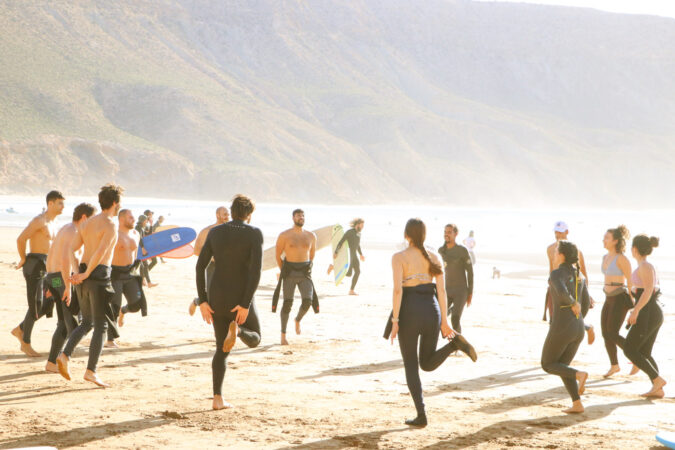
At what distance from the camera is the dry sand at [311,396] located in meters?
6.23

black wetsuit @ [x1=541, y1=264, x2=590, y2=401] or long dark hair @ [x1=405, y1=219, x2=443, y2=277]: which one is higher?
long dark hair @ [x1=405, y1=219, x2=443, y2=277]

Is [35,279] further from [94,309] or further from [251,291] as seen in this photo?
[251,291]

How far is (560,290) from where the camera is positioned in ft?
22.5

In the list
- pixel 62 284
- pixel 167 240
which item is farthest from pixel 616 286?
pixel 167 240

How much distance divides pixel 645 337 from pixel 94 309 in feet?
17.4

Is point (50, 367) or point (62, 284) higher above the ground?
point (62, 284)

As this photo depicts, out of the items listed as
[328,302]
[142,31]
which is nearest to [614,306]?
[328,302]

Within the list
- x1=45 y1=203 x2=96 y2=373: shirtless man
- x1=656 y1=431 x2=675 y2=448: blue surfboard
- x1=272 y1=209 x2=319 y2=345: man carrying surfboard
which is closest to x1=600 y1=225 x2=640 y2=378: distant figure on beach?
x1=656 y1=431 x2=675 y2=448: blue surfboard

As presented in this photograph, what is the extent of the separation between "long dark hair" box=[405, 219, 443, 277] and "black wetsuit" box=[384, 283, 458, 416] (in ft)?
0.46

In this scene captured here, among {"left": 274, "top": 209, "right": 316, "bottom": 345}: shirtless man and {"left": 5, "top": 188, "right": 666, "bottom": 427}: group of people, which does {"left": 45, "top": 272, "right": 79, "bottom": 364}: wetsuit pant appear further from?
{"left": 274, "top": 209, "right": 316, "bottom": 345}: shirtless man

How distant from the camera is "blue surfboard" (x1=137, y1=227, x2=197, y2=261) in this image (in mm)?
13297

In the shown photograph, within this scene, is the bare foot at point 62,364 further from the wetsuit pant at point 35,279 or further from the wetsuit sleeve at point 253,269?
the wetsuit sleeve at point 253,269

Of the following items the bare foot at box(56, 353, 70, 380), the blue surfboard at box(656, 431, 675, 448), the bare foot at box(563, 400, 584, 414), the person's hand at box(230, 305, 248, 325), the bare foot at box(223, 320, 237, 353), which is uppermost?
the person's hand at box(230, 305, 248, 325)

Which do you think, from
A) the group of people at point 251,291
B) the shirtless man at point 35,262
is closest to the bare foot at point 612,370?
the group of people at point 251,291
